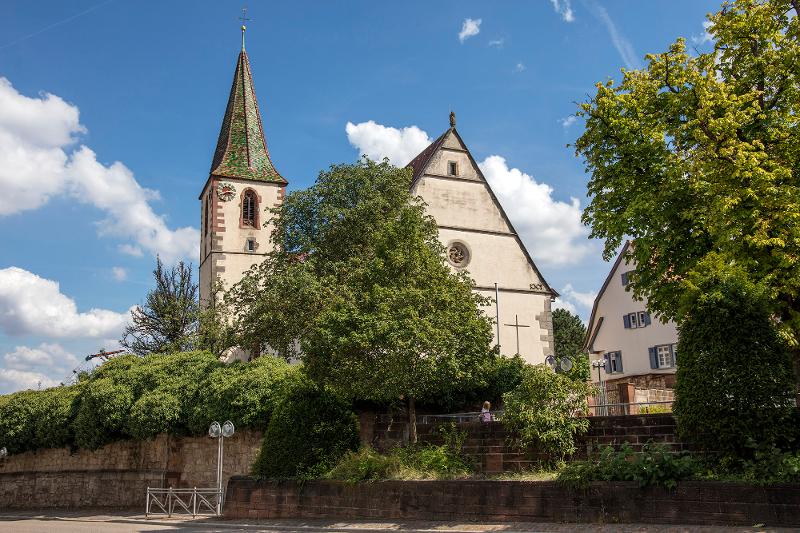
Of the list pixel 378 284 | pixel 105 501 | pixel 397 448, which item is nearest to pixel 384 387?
pixel 397 448

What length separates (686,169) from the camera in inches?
653

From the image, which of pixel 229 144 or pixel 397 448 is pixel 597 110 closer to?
pixel 397 448

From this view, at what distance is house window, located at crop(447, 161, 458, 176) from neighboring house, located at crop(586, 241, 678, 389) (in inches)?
372

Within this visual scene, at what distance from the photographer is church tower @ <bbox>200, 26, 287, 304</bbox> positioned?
4341 centimetres

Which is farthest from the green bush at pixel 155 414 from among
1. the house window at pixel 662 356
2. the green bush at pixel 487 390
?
the house window at pixel 662 356

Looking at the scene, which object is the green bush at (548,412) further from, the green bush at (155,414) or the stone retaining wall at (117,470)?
the green bush at (155,414)

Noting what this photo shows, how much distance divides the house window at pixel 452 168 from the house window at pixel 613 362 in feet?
47.6

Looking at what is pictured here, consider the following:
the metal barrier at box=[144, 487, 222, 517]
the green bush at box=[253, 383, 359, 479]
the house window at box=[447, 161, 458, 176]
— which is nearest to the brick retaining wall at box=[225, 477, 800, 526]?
the green bush at box=[253, 383, 359, 479]

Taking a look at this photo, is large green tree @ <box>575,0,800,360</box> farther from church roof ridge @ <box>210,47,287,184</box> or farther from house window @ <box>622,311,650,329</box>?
church roof ridge @ <box>210,47,287,184</box>

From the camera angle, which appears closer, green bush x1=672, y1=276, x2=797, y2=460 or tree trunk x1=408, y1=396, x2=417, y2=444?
green bush x1=672, y1=276, x2=797, y2=460

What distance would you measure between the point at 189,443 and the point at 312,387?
9.38 meters

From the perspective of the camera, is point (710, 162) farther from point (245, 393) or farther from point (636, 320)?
point (636, 320)

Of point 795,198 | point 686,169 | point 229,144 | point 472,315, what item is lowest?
point 472,315

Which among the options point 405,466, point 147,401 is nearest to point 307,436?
point 405,466
